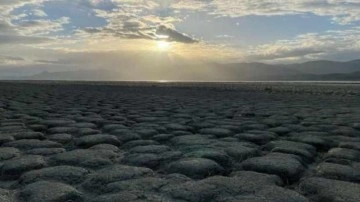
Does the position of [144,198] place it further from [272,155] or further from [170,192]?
[272,155]

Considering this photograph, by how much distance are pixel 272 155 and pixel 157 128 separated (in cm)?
277

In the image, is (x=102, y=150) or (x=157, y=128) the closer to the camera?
(x=102, y=150)

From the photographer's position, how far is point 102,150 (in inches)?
187

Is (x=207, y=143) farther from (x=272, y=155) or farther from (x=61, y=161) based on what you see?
(x=61, y=161)

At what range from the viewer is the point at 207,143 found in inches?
207

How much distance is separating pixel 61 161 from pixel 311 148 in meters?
2.84

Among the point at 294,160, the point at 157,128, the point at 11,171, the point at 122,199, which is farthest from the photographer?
the point at 157,128

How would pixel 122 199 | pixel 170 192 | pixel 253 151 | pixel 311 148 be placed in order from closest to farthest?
pixel 122 199 < pixel 170 192 < pixel 253 151 < pixel 311 148

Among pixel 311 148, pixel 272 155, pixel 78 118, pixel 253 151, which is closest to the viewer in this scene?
pixel 272 155

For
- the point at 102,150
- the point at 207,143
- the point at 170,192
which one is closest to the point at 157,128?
the point at 207,143

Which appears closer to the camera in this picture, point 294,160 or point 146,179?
point 146,179

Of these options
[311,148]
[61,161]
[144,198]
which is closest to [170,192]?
[144,198]

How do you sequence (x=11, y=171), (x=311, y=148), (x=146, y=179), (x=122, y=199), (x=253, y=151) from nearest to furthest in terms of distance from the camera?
(x=122, y=199) < (x=146, y=179) < (x=11, y=171) < (x=253, y=151) < (x=311, y=148)

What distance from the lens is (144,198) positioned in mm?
2959
